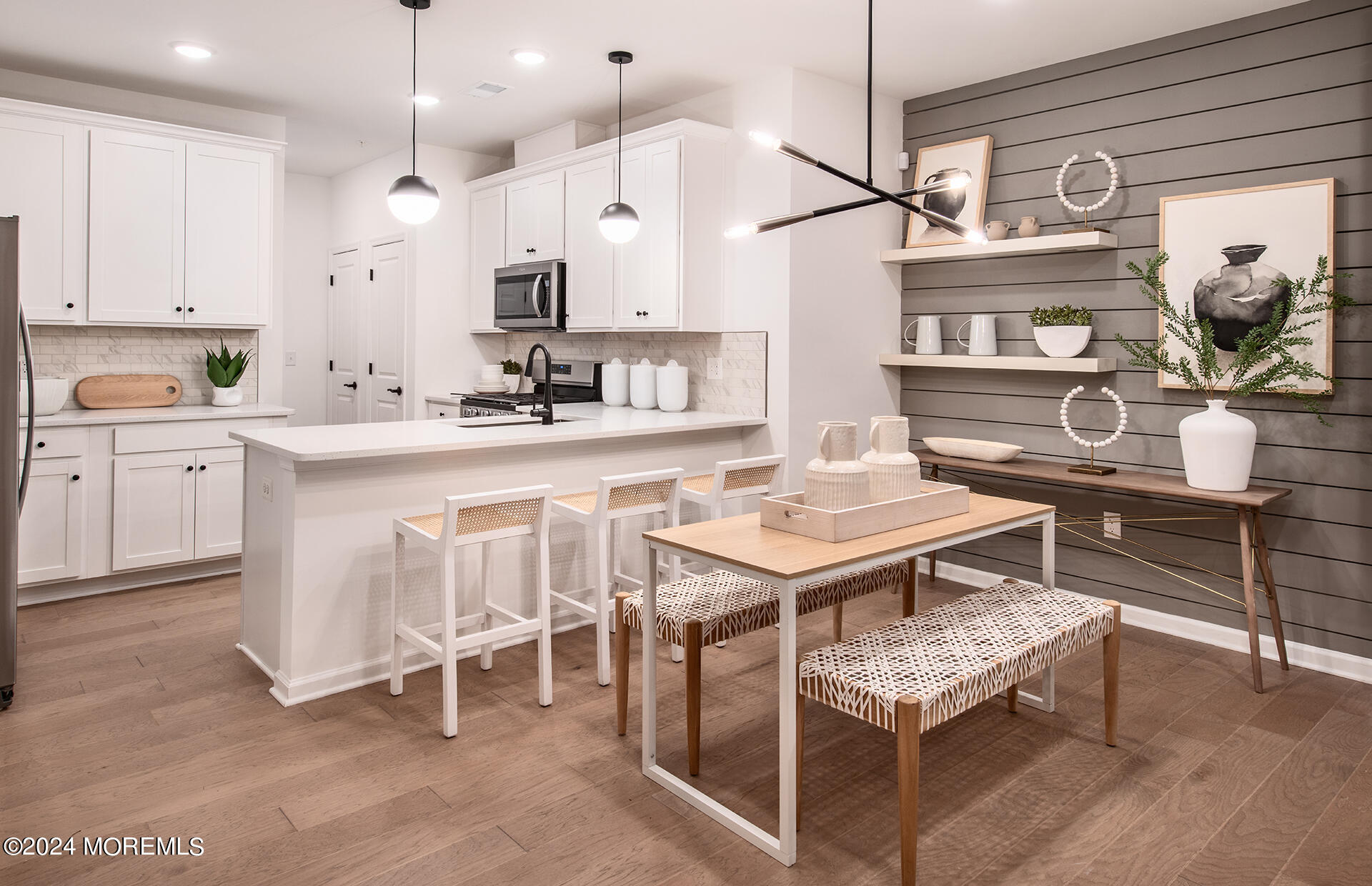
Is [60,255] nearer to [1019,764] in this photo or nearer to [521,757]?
[521,757]

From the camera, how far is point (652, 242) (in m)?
4.59

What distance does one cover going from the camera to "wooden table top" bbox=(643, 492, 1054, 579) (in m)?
2.11

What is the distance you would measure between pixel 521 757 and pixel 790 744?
0.95 metres

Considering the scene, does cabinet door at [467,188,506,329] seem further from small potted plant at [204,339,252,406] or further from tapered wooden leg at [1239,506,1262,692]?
tapered wooden leg at [1239,506,1262,692]

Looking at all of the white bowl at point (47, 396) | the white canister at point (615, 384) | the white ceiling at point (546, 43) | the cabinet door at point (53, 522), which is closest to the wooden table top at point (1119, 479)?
the white canister at point (615, 384)

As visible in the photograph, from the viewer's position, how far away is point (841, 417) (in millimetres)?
4516

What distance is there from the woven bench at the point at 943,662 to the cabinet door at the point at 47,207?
432 cm

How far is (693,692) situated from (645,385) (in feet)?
9.01

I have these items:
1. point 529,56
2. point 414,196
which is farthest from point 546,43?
point 414,196

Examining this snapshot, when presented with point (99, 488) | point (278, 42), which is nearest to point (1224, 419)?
point (278, 42)

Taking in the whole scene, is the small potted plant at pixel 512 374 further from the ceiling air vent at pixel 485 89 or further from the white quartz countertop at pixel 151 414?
the ceiling air vent at pixel 485 89

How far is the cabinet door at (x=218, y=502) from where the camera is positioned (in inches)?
178

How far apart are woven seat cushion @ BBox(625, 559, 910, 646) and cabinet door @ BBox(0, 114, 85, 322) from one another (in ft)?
12.0

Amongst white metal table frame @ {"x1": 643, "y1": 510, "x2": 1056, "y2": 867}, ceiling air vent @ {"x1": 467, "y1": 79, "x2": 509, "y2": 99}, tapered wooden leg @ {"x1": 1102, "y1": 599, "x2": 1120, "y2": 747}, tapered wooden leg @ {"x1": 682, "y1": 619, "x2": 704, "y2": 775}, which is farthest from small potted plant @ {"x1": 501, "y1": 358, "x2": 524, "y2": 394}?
tapered wooden leg @ {"x1": 1102, "y1": 599, "x2": 1120, "y2": 747}
